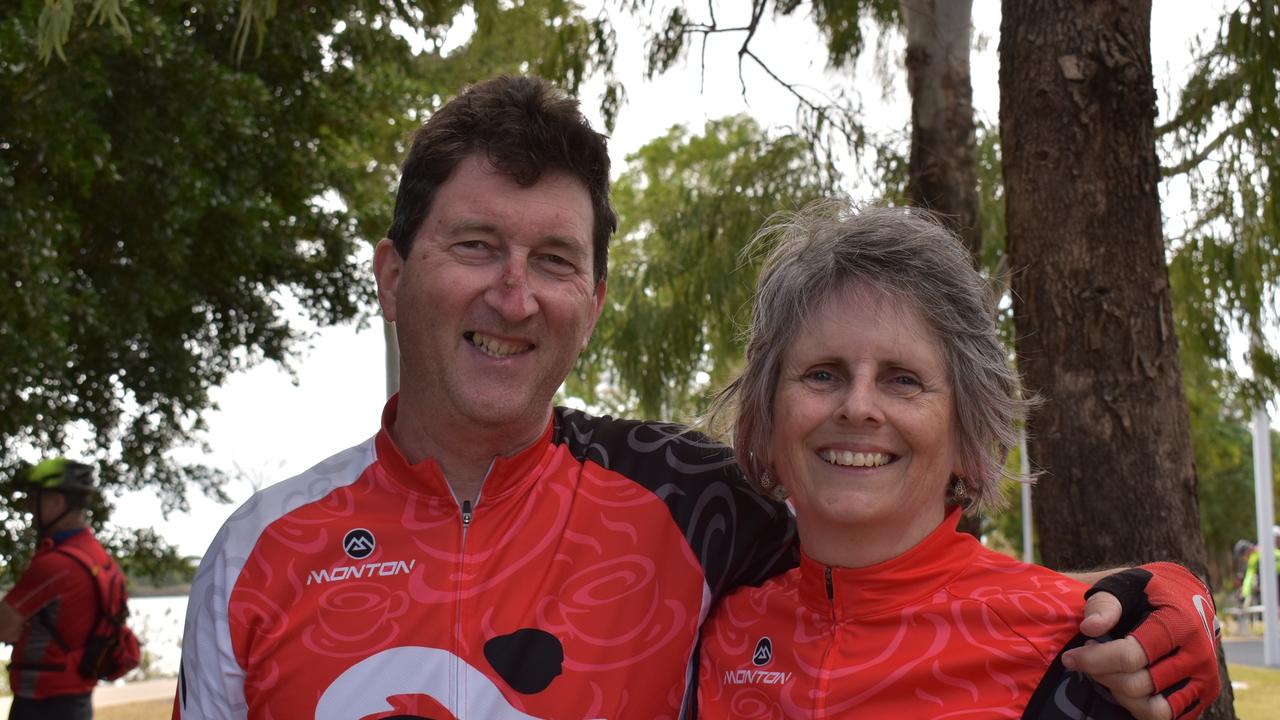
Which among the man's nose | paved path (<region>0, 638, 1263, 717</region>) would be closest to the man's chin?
the man's nose

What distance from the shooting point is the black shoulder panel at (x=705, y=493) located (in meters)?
2.49

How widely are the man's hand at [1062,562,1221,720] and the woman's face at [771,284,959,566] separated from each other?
13.6 inches

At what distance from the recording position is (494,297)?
97.8 inches

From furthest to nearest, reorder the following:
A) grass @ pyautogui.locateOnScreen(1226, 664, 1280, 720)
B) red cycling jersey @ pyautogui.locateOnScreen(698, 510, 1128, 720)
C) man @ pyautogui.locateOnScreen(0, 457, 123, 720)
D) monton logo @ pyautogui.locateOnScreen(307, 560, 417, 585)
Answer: grass @ pyautogui.locateOnScreen(1226, 664, 1280, 720) → man @ pyautogui.locateOnScreen(0, 457, 123, 720) → monton logo @ pyautogui.locateOnScreen(307, 560, 417, 585) → red cycling jersey @ pyautogui.locateOnScreen(698, 510, 1128, 720)

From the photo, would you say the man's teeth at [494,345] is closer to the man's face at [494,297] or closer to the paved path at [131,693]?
the man's face at [494,297]

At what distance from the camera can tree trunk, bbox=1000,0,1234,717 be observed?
3.05 m

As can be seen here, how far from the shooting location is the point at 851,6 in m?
5.45

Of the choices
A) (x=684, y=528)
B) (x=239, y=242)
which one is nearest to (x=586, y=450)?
(x=684, y=528)

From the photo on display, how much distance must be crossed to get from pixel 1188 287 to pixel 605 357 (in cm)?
357

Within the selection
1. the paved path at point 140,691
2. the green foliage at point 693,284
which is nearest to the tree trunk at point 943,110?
the green foliage at point 693,284

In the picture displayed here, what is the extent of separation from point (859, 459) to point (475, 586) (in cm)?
78

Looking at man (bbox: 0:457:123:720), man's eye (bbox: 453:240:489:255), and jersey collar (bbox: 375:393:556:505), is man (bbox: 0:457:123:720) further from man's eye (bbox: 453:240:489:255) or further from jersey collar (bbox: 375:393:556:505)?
man's eye (bbox: 453:240:489:255)

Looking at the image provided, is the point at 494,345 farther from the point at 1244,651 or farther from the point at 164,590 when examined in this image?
the point at 1244,651

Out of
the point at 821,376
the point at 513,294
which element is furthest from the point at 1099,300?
the point at 513,294
